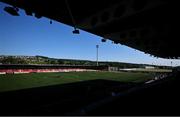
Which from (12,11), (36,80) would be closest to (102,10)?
(12,11)

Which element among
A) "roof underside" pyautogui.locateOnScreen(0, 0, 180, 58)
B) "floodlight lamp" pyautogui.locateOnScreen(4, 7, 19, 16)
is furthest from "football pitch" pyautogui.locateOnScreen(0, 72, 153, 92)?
"floodlight lamp" pyautogui.locateOnScreen(4, 7, 19, 16)

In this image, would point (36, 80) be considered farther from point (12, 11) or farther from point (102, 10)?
point (12, 11)

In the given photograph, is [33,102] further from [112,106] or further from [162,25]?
[162,25]

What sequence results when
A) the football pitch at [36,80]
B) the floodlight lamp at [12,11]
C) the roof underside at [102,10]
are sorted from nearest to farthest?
the floodlight lamp at [12,11]
the roof underside at [102,10]
the football pitch at [36,80]

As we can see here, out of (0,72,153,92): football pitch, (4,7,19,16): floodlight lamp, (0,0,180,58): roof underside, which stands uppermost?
(0,0,180,58): roof underside

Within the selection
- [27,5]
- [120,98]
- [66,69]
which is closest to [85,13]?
[27,5]

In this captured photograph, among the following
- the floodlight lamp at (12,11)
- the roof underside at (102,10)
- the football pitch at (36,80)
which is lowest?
the football pitch at (36,80)

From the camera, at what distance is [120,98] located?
11461mm

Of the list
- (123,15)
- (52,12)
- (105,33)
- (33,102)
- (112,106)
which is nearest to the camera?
(112,106)

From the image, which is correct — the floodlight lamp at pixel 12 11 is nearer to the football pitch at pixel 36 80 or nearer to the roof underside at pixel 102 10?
the roof underside at pixel 102 10

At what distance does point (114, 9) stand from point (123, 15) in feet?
2.19

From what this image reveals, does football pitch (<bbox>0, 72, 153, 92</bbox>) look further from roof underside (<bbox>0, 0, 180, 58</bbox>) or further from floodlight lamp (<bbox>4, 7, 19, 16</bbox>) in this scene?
floodlight lamp (<bbox>4, 7, 19, 16</bbox>)

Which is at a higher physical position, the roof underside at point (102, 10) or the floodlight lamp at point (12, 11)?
the roof underside at point (102, 10)

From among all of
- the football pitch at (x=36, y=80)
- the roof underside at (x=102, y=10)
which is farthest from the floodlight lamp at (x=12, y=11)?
the football pitch at (x=36, y=80)
